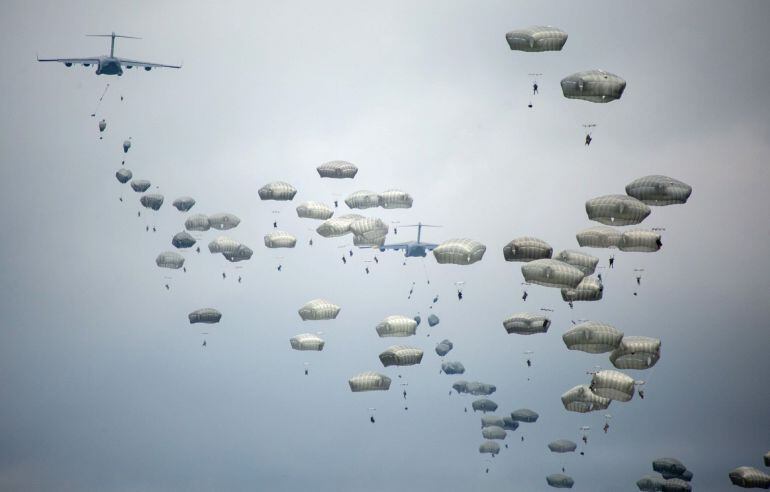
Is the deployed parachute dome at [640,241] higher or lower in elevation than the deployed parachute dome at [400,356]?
higher

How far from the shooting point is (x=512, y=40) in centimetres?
10206

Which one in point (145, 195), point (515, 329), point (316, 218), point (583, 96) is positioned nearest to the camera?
point (583, 96)

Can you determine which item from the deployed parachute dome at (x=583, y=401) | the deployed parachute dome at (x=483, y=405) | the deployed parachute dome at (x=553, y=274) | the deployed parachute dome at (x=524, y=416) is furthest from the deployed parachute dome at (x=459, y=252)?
the deployed parachute dome at (x=524, y=416)

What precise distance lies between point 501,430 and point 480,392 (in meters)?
7.19

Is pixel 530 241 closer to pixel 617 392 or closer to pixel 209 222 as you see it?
pixel 617 392

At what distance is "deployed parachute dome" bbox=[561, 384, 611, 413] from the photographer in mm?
114688

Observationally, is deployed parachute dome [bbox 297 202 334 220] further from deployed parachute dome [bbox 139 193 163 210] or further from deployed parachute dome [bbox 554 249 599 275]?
deployed parachute dome [bbox 554 249 599 275]

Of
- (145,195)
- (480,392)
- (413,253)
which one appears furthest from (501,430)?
(145,195)

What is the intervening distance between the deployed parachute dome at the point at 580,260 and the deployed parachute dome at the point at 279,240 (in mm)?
36722

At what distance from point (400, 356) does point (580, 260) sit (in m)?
25.7

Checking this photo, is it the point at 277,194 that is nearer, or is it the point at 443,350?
the point at 277,194

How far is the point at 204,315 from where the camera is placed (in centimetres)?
13488

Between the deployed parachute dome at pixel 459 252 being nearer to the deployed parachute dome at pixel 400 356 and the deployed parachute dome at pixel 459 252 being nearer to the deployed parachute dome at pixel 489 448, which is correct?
the deployed parachute dome at pixel 400 356

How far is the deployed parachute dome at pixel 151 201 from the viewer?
5472 inches
